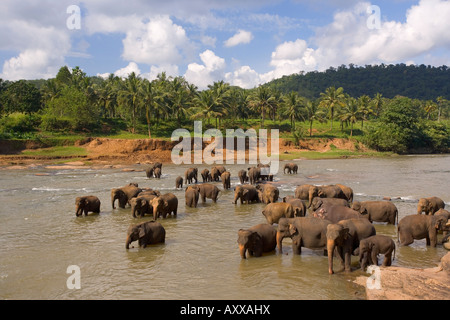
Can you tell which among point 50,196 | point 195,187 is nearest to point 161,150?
point 50,196

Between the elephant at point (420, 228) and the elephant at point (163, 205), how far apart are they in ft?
28.1

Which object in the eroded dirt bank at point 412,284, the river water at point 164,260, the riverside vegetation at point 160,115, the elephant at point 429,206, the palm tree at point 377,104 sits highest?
the palm tree at point 377,104

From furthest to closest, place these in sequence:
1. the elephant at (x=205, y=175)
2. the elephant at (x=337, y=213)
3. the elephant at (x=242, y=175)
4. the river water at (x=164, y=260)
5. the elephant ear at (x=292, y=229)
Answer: the elephant at (x=205, y=175)
the elephant at (x=242, y=175)
the elephant at (x=337, y=213)
the elephant ear at (x=292, y=229)
the river water at (x=164, y=260)

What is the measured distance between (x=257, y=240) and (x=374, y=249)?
2.94 m

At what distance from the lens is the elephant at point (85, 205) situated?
15.5m

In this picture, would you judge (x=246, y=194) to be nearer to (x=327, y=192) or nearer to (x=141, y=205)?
(x=327, y=192)

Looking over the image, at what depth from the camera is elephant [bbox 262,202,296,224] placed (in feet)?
41.1

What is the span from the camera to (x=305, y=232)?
975 centimetres

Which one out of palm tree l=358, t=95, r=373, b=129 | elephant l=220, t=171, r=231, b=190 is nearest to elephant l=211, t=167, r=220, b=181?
elephant l=220, t=171, r=231, b=190

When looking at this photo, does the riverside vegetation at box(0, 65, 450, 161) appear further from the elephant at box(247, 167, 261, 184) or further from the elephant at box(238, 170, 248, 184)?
the elephant at box(247, 167, 261, 184)

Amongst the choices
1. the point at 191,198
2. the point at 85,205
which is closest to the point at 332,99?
the point at 191,198

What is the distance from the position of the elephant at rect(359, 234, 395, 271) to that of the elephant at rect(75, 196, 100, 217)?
11546mm

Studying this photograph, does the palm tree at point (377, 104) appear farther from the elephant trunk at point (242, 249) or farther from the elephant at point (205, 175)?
the elephant trunk at point (242, 249)

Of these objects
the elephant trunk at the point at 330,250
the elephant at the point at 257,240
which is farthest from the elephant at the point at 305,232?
the elephant trunk at the point at 330,250
